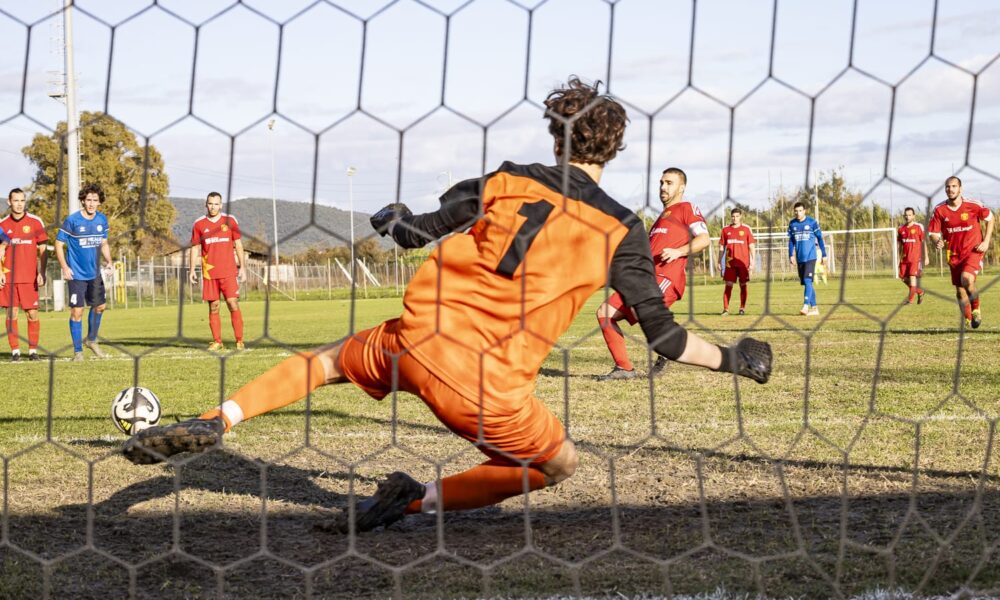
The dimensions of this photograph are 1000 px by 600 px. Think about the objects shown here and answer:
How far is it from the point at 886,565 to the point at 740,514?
2.47 ft

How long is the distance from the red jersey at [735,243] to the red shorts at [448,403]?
47.6ft

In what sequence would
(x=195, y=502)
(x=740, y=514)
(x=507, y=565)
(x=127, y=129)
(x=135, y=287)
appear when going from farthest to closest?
(x=135, y=287)
(x=195, y=502)
(x=740, y=514)
(x=507, y=565)
(x=127, y=129)

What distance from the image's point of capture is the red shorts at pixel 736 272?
56.7ft

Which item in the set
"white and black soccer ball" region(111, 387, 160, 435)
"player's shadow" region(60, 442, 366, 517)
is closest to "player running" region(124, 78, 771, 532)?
"player's shadow" region(60, 442, 366, 517)

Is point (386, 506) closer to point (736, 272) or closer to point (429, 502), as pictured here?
point (429, 502)

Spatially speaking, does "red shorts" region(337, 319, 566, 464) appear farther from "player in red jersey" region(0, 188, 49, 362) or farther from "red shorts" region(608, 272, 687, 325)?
"player in red jersey" region(0, 188, 49, 362)

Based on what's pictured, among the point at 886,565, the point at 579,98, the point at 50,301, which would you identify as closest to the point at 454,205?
the point at 579,98

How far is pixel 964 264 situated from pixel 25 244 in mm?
10214

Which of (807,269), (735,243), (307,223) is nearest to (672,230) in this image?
(307,223)

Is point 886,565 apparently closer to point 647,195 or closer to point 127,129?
point 647,195

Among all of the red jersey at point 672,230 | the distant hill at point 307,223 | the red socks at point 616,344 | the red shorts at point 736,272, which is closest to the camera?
the distant hill at point 307,223

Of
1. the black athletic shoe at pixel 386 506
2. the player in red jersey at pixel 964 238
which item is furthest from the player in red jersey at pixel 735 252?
the black athletic shoe at pixel 386 506

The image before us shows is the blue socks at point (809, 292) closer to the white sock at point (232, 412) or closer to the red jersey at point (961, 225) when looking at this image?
the red jersey at point (961, 225)

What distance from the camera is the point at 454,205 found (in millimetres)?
3148
